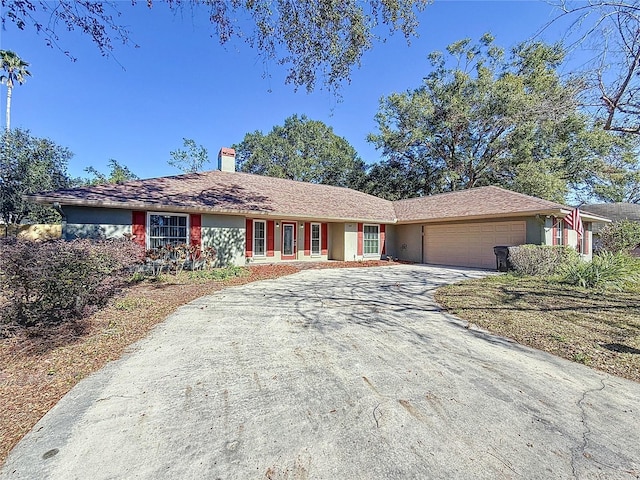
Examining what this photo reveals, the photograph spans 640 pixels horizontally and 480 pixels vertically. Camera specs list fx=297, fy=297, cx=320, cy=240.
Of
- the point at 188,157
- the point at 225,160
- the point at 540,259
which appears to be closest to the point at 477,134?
the point at 540,259

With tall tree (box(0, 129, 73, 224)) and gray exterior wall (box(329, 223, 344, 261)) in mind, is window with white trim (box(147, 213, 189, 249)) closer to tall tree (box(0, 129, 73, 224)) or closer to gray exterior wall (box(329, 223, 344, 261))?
gray exterior wall (box(329, 223, 344, 261))

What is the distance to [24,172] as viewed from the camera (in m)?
20.4

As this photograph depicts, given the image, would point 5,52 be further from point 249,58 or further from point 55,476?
point 55,476

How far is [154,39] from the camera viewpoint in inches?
273

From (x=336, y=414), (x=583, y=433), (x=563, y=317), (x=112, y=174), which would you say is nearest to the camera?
(x=583, y=433)

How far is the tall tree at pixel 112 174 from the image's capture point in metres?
31.3

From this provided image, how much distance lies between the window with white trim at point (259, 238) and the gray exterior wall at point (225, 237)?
Answer: 57.8 inches

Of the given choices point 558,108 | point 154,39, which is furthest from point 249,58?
point 558,108

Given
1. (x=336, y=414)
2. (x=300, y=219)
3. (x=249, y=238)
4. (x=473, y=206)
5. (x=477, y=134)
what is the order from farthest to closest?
1. (x=477, y=134)
2. (x=300, y=219)
3. (x=473, y=206)
4. (x=249, y=238)
5. (x=336, y=414)

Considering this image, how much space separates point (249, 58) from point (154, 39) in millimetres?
2748

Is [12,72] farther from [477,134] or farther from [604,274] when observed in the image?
[604,274]

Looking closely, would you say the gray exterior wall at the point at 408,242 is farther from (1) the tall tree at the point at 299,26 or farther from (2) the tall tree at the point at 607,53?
(1) the tall tree at the point at 299,26

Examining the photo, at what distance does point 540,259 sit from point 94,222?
1543 centimetres

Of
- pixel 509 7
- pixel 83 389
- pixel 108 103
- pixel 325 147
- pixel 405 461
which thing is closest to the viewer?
pixel 405 461
